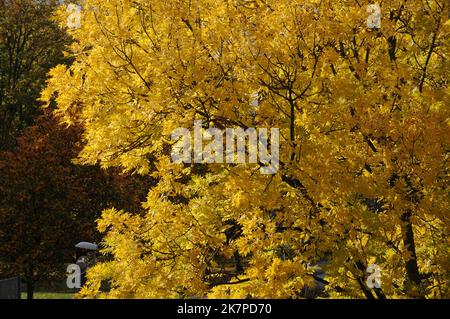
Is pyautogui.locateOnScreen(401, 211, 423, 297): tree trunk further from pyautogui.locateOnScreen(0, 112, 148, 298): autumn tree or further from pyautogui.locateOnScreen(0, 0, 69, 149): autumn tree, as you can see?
pyautogui.locateOnScreen(0, 0, 69, 149): autumn tree

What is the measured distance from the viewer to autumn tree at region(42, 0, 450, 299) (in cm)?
813

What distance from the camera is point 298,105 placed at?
9.18 metres

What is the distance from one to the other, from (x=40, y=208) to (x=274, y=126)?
549 inches

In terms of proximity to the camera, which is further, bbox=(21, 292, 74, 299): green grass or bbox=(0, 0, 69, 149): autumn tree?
bbox=(0, 0, 69, 149): autumn tree

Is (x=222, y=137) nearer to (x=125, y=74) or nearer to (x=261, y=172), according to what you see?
(x=261, y=172)

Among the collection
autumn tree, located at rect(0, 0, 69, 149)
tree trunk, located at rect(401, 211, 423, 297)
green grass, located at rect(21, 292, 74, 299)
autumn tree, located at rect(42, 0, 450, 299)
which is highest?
autumn tree, located at rect(0, 0, 69, 149)

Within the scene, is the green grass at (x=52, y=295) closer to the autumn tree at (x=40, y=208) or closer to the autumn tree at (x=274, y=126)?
the autumn tree at (x=40, y=208)

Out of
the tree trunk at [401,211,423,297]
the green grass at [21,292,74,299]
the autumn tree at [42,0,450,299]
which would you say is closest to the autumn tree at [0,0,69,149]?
the green grass at [21,292,74,299]

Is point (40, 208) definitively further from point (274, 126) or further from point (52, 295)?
point (274, 126)

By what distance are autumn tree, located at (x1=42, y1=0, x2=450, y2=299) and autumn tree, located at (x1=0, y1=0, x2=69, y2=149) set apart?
2060cm

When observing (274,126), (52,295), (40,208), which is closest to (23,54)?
(52,295)

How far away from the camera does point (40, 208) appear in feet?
68.0

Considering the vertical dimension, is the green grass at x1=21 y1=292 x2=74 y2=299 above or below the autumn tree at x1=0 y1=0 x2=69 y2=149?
below
